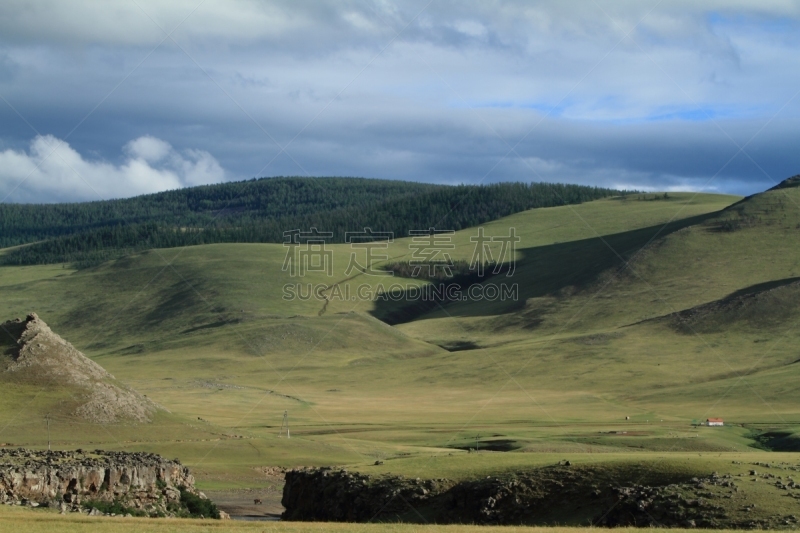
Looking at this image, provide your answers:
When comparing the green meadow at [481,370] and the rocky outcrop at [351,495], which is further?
the green meadow at [481,370]

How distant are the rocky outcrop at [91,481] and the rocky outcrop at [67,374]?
1350 cm

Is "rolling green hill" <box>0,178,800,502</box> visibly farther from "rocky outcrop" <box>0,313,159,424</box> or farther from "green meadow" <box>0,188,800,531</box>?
"rocky outcrop" <box>0,313,159,424</box>

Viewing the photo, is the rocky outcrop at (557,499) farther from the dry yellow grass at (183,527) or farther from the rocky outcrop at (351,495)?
the dry yellow grass at (183,527)

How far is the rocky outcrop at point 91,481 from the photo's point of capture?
1510 inches

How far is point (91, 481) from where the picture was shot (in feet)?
132

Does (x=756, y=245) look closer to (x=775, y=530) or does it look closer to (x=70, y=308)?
(x=70, y=308)

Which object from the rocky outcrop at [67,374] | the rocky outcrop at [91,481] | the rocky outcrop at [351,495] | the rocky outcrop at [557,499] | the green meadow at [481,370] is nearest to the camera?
the rocky outcrop at [557,499]

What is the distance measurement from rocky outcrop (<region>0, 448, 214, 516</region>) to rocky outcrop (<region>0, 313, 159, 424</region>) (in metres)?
13.5

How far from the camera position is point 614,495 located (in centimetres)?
3416

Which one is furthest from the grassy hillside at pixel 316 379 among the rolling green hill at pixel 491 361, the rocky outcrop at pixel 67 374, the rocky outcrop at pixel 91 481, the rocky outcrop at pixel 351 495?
the rocky outcrop at pixel 351 495

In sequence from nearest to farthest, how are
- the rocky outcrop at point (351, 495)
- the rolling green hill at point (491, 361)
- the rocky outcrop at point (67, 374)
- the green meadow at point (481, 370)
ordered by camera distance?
the rocky outcrop at point (351, 495), the green meadow at point (481, 370), the rocky outcrop at point (67, 374), the rolling green hill at point (491, 361)

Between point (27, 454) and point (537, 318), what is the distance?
130597mm

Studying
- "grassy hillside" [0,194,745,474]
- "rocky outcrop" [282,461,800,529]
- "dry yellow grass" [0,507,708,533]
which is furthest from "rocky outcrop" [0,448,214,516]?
"grassy hillside" [0,194,745,474]

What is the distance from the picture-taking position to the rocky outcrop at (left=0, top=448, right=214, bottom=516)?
38.3m
